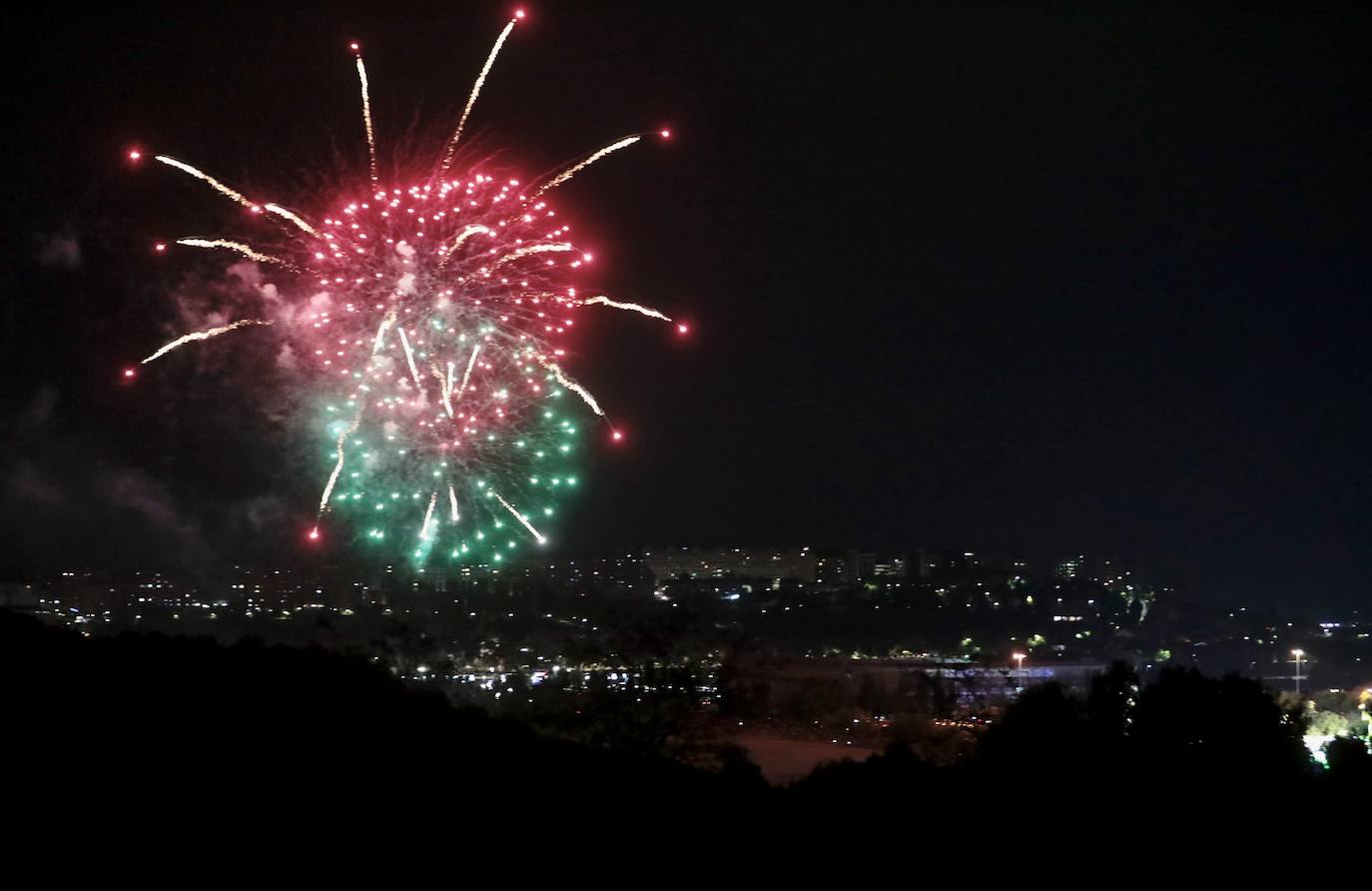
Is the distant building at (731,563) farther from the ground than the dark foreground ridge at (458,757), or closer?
farther from the ground

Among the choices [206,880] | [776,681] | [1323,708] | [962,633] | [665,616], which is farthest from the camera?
[962,633]

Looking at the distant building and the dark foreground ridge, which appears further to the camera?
the distant building

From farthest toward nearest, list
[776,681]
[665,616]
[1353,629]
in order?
1. [1353,629]
2. [776,681]
3. [665,616]

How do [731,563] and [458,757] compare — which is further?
[731,563]

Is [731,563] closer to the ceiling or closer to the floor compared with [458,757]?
closer to the ceiling

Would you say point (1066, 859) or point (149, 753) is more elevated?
point (149, 753)

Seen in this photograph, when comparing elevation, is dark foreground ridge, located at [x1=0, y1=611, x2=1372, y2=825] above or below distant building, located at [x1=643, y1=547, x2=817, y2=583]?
below

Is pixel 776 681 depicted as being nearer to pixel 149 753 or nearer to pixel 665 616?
pixel 665 616

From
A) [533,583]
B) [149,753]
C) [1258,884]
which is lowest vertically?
[1258,884]

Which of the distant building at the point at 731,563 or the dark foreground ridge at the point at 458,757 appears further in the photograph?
the distant building at the point at 731,563

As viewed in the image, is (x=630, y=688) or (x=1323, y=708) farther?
(x=1323, y=708)

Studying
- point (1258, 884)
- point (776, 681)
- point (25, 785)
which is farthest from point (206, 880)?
point (776, 681)
